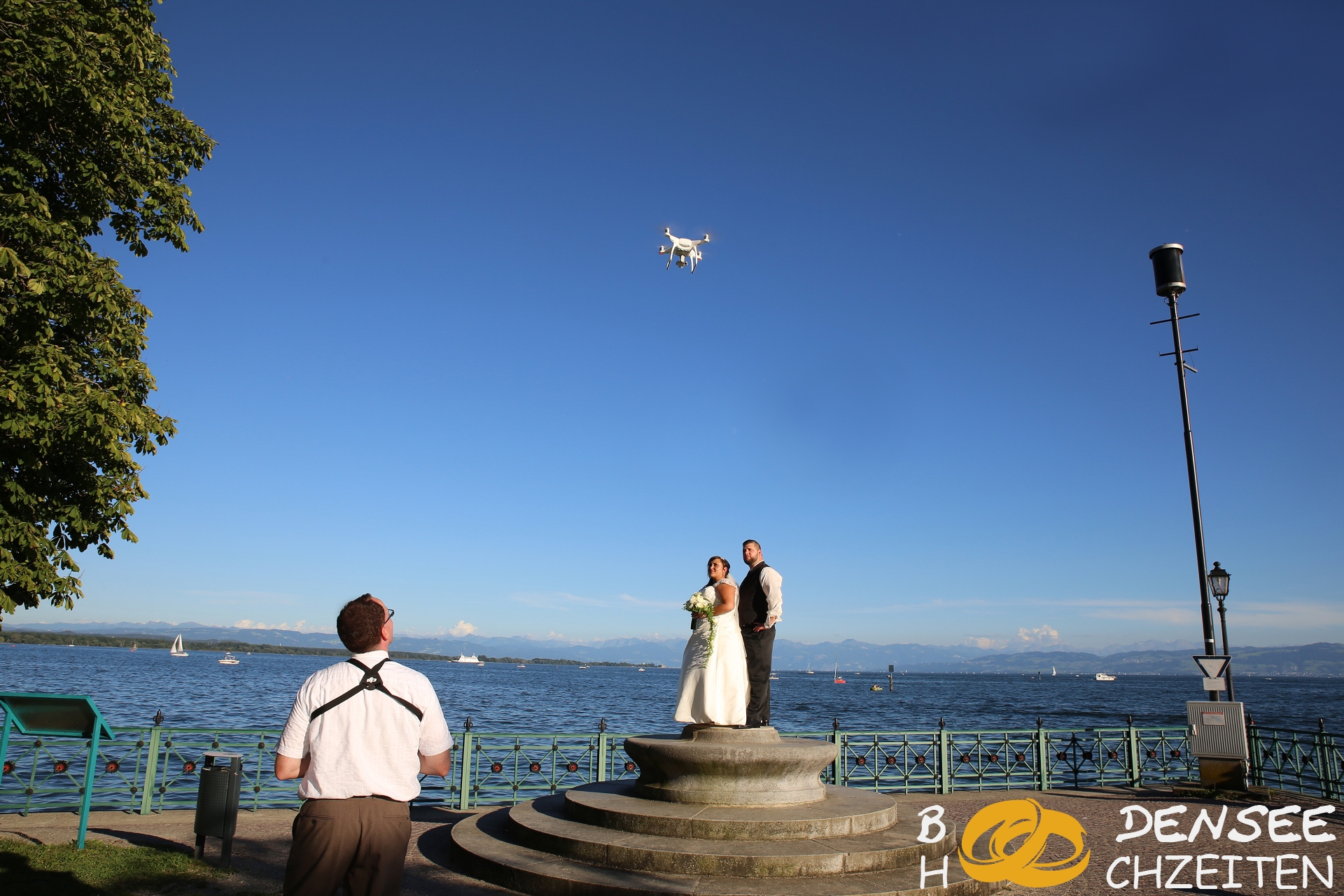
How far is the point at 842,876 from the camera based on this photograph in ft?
23.1

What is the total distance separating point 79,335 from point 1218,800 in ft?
55.5

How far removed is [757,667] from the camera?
364 inches

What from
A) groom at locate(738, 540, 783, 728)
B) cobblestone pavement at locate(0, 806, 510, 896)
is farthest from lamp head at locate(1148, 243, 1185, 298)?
cobblestone pavement at locate(0, 806, 510, 896)

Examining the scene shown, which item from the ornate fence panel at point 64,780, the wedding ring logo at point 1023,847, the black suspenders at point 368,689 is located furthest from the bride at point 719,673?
the ornate fence panel at point 64,780

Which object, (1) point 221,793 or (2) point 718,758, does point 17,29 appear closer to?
(1) point 221,793

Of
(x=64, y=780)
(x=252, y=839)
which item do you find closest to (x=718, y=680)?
(x=252, y=839)

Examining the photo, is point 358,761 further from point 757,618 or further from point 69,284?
point 69,284

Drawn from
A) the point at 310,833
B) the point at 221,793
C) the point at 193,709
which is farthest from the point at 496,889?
the point at 193,709

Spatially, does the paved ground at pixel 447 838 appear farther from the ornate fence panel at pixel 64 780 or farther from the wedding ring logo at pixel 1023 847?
the ornate fence panel at pixel 64 780

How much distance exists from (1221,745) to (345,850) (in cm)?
1421

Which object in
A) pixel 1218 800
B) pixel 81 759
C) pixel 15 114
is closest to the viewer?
pixel 15 114

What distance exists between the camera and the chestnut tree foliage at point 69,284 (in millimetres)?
8391

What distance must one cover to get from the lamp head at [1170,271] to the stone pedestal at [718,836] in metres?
11.6

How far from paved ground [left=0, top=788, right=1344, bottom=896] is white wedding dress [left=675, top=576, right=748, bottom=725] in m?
2.30
